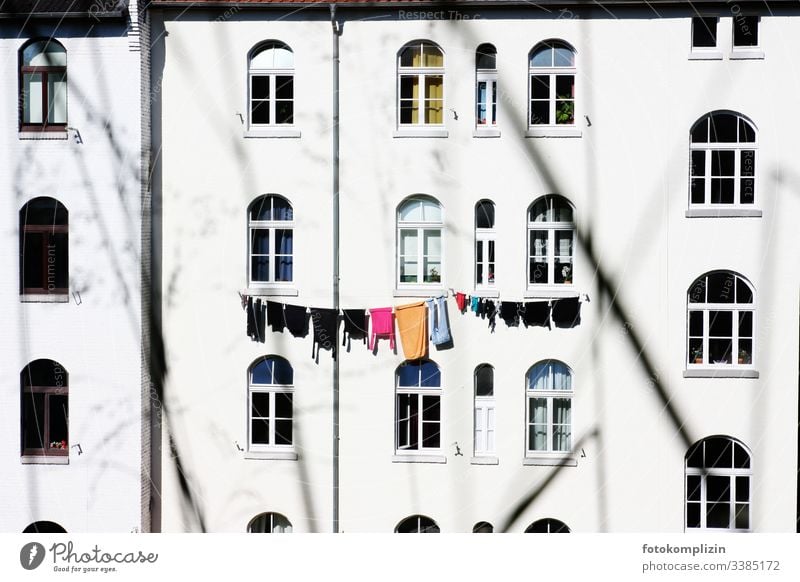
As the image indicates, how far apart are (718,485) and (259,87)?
5.46m

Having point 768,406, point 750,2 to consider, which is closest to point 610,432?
point 768,406

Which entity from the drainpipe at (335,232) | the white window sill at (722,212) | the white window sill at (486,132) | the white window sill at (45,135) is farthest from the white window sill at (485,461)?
the white window sill at (45,135)

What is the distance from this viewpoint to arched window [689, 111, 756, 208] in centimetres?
845

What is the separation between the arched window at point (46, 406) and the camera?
9070 millimetres

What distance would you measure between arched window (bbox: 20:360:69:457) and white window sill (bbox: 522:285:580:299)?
435 centimetres

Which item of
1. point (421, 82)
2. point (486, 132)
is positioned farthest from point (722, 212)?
point (421, 82)

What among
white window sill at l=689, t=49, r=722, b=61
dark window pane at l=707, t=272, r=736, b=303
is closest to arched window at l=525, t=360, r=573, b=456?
dark window pane at l=707, t=272, r=736, b=303

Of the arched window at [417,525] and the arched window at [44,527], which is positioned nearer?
the arched window at [417,525]

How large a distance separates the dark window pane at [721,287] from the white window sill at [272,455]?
397 cm

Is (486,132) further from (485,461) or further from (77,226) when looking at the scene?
(77,226)

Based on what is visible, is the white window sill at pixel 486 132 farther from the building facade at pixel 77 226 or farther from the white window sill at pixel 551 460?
the building facade at pixel 77 226

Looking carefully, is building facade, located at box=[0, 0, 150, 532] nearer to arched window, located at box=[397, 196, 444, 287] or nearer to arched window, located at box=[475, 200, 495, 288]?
arched window, located at box=[397, 196, 444, 287]

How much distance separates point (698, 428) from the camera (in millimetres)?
8586

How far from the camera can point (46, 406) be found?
9.08m
